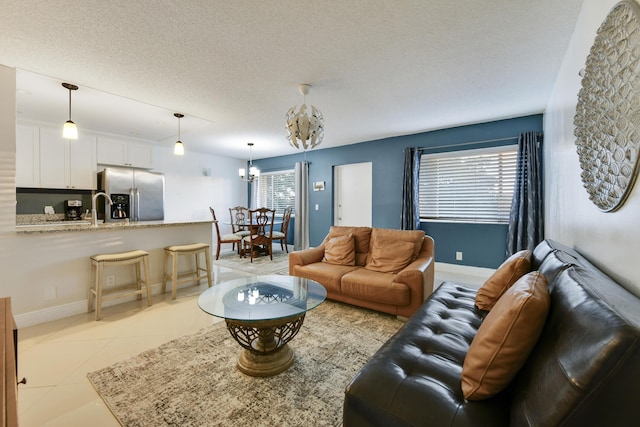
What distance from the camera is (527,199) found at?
3.77m

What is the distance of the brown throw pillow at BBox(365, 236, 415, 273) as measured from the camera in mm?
2859

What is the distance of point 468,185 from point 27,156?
6.92 m

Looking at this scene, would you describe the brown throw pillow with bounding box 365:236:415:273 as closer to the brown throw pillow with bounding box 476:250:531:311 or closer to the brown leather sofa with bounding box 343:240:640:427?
the brown throw pillow with bounding box 476:250:531:311

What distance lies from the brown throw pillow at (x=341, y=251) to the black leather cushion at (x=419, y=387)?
1.65 meters

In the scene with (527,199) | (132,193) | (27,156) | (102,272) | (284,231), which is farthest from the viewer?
(284,231)

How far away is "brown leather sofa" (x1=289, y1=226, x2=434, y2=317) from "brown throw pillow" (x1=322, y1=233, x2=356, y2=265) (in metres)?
0.01

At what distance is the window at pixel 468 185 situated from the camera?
4.08 meters

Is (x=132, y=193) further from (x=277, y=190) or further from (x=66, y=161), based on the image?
(x=277, y=190)

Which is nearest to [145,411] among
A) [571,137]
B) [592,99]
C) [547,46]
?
[592,99]

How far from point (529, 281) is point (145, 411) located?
2064 mm

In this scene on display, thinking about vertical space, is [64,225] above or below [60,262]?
above

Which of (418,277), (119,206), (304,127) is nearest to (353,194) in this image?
(304,127)

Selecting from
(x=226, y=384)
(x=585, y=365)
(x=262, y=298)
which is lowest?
(x=226, y=384)

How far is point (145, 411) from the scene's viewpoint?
4.78 ft
